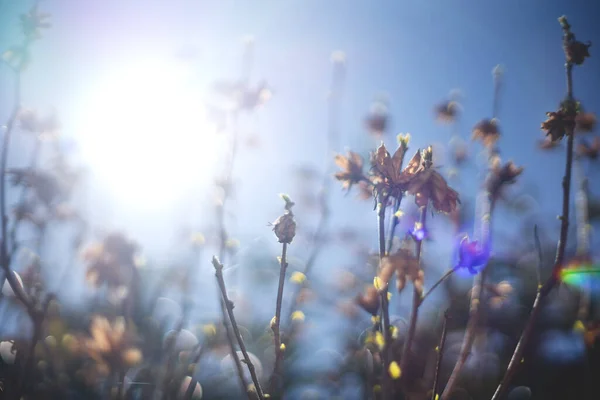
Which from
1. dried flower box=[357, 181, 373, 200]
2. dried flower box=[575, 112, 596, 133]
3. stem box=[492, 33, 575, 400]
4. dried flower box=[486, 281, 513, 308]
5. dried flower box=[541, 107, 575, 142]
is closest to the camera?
stem box=[492, 33, 575, 400]

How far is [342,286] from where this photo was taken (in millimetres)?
3711

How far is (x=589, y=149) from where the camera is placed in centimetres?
323

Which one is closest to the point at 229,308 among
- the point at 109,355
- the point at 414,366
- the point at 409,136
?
the point at 109,355

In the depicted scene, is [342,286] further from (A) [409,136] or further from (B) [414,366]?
(A) [409,136]

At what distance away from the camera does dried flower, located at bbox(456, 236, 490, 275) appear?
146cm

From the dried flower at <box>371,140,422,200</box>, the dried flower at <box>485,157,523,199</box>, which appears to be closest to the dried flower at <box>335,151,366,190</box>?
the dried flower at <box>371,140,422,200</box>

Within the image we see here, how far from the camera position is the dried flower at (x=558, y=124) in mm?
1712

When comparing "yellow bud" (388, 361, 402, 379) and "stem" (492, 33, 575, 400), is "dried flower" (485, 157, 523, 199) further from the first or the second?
"yellow bud" (388, 361, 402, 379)

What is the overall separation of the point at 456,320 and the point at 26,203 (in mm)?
4649

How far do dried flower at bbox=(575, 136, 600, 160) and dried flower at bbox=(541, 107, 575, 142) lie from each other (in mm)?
1591

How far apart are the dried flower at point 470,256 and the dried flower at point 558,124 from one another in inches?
27.9

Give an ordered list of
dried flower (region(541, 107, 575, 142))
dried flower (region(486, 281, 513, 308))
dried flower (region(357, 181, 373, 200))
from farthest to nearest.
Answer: dried flower (region(486, 281, 513, 308)) < dried flower (region(357, 181, 373, 200)) < dried flower (region(541, 107, 575, 142))

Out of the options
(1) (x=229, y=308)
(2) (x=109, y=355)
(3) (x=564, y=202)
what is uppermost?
(3) (x=564, y=202)

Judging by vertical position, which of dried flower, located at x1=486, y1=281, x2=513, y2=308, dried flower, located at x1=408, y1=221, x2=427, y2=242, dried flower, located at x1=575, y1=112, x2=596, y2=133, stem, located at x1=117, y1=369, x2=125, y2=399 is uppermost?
dried flower, located at x1=575, y1=112, x2=596, y2=133
